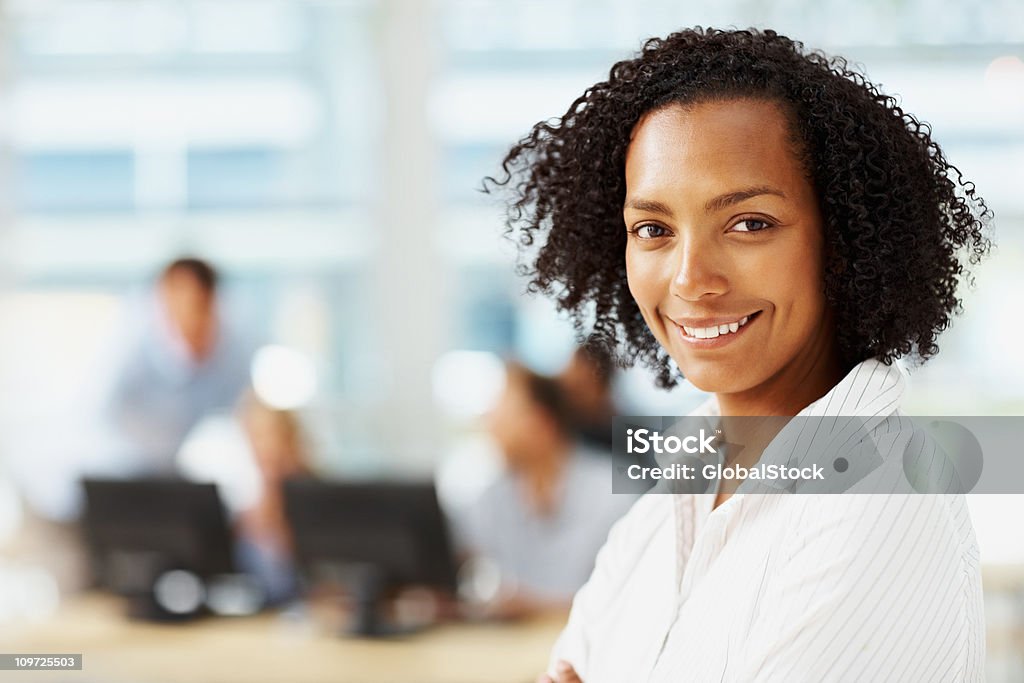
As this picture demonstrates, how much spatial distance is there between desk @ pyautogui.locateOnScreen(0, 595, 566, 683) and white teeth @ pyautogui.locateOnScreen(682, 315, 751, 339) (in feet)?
6.40

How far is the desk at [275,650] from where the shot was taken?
2.85 metres

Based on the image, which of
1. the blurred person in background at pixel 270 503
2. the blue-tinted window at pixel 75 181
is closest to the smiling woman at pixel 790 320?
the blurred person in background at pixel 270 503

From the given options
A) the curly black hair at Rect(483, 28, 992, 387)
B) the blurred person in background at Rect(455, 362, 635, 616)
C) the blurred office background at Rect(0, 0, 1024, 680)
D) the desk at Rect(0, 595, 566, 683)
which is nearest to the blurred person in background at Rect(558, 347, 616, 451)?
the blurred person in background at Rect(455, 362, 635, 616)

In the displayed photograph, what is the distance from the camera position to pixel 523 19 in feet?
15.6

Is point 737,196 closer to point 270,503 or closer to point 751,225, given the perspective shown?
point 751,225

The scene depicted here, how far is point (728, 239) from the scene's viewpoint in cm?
99

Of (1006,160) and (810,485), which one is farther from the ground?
(1006,160)

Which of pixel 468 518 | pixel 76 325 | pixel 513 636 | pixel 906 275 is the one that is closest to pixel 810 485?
pixel 906 275

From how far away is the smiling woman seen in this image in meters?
0.89

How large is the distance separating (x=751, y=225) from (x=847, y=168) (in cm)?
10

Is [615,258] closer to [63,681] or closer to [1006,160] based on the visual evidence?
[63,681]

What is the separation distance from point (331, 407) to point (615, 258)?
3657 mm

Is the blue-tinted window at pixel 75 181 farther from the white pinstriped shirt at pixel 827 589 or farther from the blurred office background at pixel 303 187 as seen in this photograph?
the white pinstriped shirt at pixel 827 589

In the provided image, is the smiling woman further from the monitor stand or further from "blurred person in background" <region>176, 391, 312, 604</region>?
"blurred person in background" <region>176, 391, 312, 604</region>
